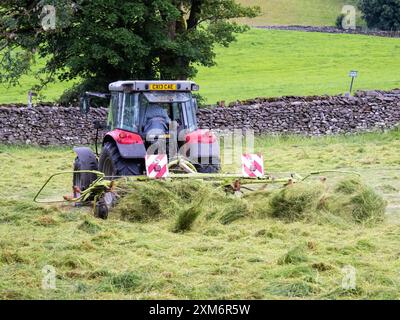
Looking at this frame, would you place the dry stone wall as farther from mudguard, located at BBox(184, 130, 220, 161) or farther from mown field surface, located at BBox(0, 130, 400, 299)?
mudguard, located at BBox(184, 130, 220, 161)

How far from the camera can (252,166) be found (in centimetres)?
1462

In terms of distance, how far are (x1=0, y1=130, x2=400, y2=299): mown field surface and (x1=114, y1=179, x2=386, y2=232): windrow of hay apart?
186 mm

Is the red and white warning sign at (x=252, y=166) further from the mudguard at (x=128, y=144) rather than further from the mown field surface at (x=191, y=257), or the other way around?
the mudguard at (x=128, y=144)

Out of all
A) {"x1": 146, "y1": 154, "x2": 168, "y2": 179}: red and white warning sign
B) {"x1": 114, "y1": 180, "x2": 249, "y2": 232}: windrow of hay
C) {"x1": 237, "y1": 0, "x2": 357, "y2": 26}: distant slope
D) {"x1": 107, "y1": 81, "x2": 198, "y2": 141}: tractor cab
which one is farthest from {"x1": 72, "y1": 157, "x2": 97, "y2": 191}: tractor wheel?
{"x1": 237, "y1": 0, "x2": 357, "y2": 26}: distant slope

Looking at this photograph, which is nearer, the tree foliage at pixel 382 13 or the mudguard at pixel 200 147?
the mudguard at pixel 200 147

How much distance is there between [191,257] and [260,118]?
682 inches

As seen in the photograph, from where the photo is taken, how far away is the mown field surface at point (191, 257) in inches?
360

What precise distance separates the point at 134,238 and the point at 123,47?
57.4 feet

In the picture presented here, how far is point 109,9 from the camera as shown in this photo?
28625mm

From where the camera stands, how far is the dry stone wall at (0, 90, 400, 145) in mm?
26219

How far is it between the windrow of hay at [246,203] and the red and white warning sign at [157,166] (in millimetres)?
231

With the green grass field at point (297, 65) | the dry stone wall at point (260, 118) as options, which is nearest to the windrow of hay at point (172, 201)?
the dry stone wall at point (260, 118)

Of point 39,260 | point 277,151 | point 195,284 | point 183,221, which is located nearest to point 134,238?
point 183,221

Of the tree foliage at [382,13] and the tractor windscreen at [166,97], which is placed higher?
the tree foliage at [382,13]
